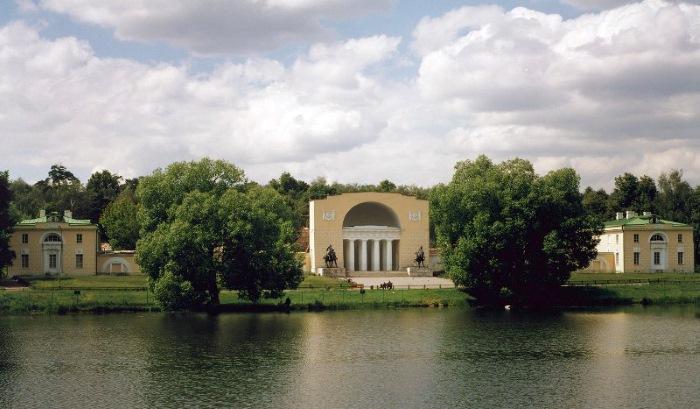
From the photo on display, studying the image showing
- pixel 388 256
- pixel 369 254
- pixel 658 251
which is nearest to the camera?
pixel 658 251

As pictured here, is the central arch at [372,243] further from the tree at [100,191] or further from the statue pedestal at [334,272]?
the tree at [100,191]

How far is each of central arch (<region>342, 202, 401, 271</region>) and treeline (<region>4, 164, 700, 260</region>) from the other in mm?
7429

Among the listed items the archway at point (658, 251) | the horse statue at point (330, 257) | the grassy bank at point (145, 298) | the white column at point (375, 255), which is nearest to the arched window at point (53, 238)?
the grassy bank at point (145, 298)

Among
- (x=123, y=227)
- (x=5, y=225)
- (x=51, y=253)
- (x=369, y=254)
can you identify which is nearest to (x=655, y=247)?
(x=369, y=254)

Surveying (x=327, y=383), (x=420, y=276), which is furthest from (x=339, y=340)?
(x=420, y=276)

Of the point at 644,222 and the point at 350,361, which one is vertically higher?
the point at 644,222

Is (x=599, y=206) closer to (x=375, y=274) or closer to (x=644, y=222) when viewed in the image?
(x=644, y=222)

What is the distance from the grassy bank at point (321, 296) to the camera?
61.0 metres

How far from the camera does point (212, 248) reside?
5906 cm

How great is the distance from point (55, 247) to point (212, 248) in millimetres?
30363

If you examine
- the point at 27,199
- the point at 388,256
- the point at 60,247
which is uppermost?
Result: the point at 27,199

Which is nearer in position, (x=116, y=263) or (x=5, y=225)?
(x=5, y=225)

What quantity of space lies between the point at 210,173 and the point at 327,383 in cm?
3376

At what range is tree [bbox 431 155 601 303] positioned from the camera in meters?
64.4
